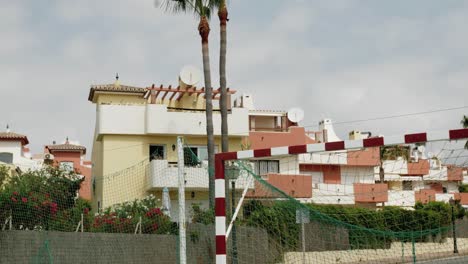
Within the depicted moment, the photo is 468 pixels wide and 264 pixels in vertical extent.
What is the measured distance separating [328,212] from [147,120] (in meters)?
10.7

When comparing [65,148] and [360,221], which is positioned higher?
[65,148]

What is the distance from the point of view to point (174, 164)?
3406 cm

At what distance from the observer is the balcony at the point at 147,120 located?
115ft

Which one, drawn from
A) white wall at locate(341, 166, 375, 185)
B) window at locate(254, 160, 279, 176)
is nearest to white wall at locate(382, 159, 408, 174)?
white wall at locate(341, 166, 375, 185)

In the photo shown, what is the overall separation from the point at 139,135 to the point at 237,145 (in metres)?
5.44

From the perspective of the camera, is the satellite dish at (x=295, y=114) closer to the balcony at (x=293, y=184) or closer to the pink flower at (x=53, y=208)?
the balcony at (x=293, y=184)

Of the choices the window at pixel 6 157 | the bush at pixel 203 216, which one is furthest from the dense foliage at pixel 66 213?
the window at pixel 6 157

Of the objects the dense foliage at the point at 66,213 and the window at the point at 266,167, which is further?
the window at the point at 266,167

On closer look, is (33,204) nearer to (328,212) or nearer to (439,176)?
(439,176)

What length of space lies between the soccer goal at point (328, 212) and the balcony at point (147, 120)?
4.45 meters

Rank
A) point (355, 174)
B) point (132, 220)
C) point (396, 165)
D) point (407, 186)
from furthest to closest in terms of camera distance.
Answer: point (407, 186) < point (396, 165) < point (355, 174) < point (132, 220)

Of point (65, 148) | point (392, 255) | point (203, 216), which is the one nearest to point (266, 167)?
point (392, 255)

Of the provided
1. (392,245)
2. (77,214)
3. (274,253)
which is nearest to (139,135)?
(392,245)

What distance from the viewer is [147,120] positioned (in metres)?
35.3
